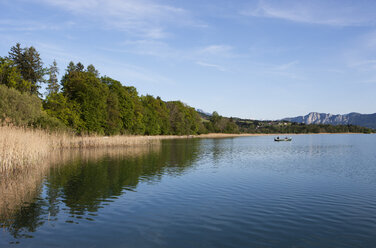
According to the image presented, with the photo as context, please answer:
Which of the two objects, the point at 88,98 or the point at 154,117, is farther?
the point at 154,117

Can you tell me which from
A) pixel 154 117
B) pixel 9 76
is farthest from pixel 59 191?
pixel 154 117

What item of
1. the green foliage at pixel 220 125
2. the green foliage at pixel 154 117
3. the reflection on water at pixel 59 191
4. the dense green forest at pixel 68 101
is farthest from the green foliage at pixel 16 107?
the green foliage at pixel 220 125

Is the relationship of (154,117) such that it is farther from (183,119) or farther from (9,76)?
(9,76)

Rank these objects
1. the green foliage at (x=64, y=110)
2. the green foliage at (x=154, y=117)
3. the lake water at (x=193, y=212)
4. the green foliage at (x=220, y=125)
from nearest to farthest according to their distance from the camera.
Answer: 1. the lake water at (x=193, y=212)
2. the green foliage at (x=64, y=110)
3. the green foliage at (x=154, y=117)
4. the green foliage at (x=220, y=125)

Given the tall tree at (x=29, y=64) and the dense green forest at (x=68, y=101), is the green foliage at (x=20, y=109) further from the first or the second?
the tall tree at (x=29, y=64)

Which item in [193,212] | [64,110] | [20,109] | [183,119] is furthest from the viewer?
[183,119]

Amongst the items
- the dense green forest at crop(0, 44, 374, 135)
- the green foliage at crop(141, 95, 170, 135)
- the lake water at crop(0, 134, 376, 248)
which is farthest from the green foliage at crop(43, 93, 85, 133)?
the lake water at crop(0, 134, 376, 248)

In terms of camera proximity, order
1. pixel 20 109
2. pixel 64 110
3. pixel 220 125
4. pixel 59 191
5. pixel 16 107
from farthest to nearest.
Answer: pixel 220 125 → pixel 64 110 → pixel 20 109 → pixel 16 107 → pixel 59 191

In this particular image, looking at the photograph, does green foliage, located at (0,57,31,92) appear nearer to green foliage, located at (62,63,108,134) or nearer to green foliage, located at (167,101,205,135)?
green foliage, located at (62,63,108,134)

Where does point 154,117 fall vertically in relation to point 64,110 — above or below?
above

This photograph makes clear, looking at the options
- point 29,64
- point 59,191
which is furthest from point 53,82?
point 59,191

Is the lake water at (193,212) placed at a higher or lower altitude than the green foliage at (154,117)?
lower

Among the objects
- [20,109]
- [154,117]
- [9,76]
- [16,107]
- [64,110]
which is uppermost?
[9,76]

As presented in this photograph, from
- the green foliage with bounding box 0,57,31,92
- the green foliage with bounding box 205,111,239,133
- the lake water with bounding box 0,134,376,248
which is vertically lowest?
the lake water with bounding box 0,134,376,248
